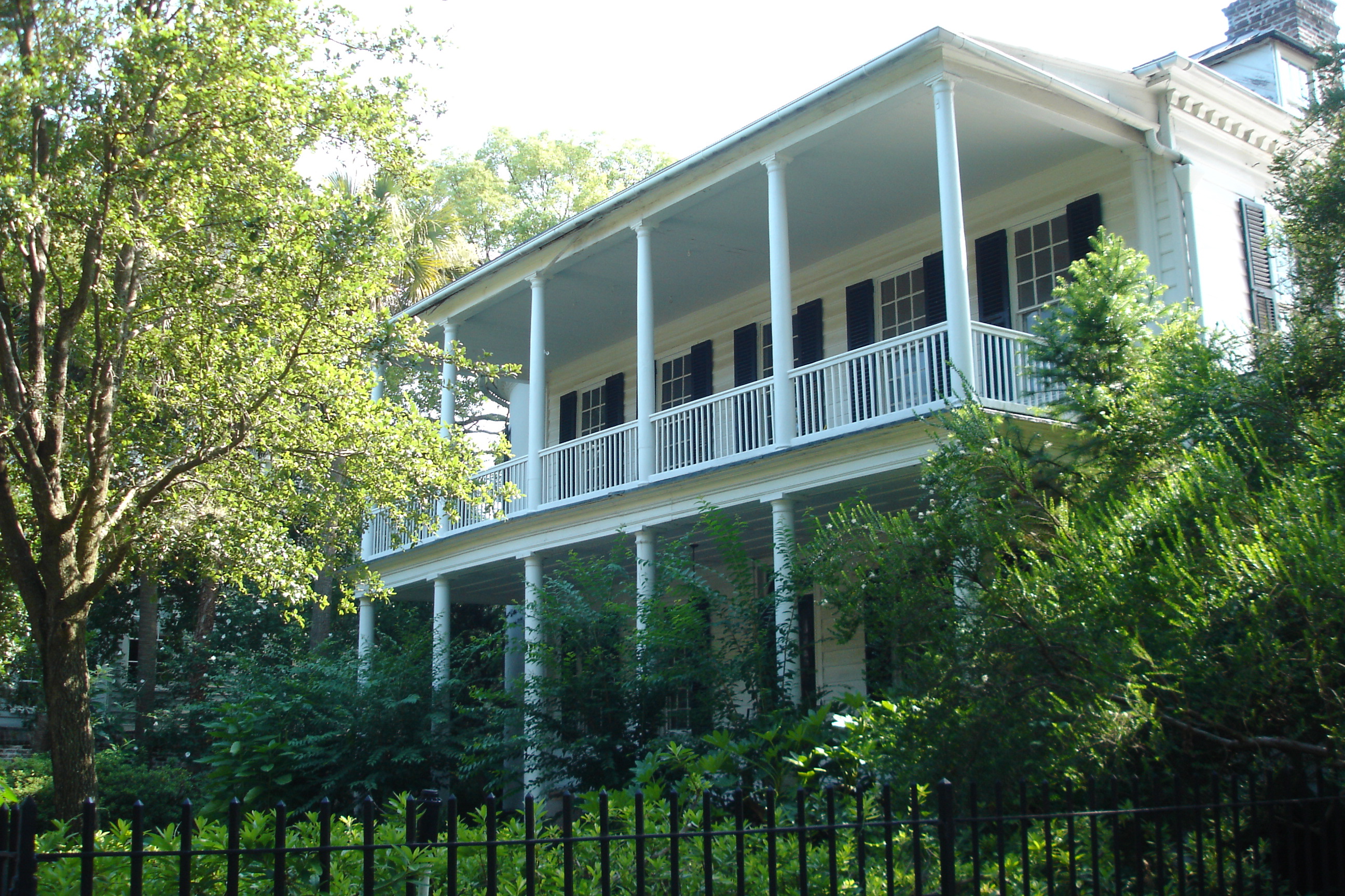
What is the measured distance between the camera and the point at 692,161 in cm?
1357

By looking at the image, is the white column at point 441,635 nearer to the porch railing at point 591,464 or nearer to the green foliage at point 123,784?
the porch railing at point 591,464

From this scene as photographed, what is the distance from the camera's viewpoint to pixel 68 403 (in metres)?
10.4

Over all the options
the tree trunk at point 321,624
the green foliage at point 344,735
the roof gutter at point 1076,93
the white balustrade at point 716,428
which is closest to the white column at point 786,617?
the white balustrade at point 716,428

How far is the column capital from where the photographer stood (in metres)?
11.2

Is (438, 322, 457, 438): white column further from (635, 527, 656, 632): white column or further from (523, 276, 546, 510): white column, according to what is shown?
(635, 527, 656, 632): white column

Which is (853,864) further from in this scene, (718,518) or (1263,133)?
(1263,133)

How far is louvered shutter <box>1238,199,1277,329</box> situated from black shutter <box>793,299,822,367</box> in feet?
17.6

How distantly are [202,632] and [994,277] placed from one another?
2144 centimetres

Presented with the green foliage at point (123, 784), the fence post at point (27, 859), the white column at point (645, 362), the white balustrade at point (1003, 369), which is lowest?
the green foliage at point (123, 784)

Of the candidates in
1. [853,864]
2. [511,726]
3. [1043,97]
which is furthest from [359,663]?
[853,864]

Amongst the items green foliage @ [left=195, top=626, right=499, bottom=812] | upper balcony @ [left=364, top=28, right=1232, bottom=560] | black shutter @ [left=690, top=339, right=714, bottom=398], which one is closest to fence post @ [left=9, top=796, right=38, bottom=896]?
upper balcony @ [left=364, top=28, right=1232, bottom=560]

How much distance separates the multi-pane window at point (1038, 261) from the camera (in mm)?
13609

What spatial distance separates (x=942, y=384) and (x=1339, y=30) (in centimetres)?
1067

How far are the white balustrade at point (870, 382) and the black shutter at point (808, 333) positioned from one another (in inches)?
137
